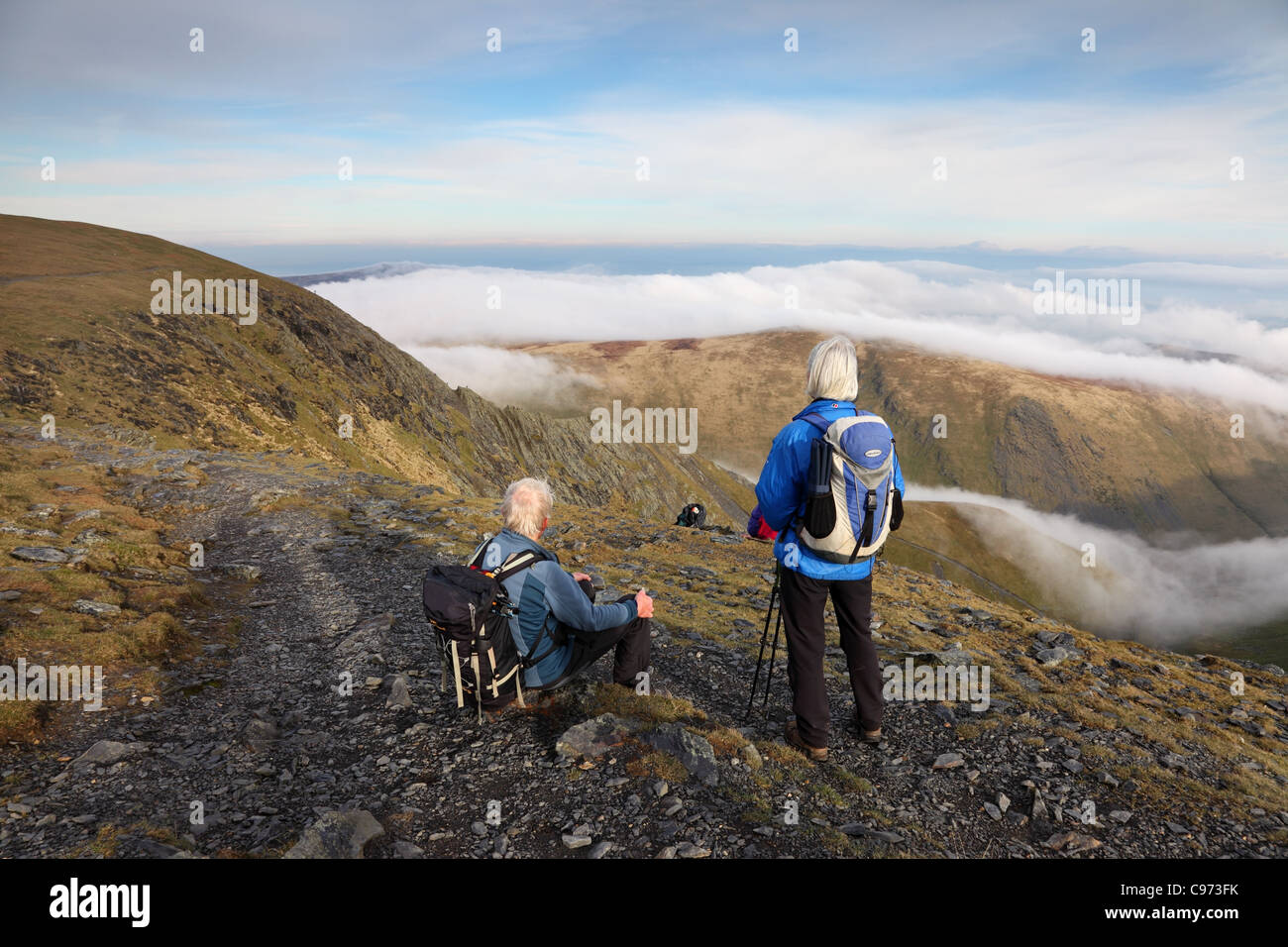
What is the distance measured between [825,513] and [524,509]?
12.0ft

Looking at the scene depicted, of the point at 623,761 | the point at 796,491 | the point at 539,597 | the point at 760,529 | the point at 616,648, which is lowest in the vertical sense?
the point at 623,761

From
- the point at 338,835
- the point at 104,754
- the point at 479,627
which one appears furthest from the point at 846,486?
the point at 104,754

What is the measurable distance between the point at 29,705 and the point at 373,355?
8889cm

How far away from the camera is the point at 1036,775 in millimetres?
8492

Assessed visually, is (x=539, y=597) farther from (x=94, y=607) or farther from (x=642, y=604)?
(x=94, y=607)

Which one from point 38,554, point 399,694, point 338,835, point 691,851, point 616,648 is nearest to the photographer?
point 338,835

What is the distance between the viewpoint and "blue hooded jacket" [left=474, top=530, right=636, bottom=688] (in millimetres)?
7723

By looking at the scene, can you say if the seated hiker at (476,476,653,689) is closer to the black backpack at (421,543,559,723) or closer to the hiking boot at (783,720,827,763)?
the black backpack at (421,543,559,723)

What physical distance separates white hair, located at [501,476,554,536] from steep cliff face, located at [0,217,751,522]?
43560 mm

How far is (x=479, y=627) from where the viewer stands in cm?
739

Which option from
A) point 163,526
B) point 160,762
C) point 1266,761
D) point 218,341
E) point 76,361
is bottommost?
point 1266,761

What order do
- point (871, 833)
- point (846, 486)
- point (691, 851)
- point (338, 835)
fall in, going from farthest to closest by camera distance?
point (846, 486) → point (871, 833) → point (691, 851) → point (338, 835)
